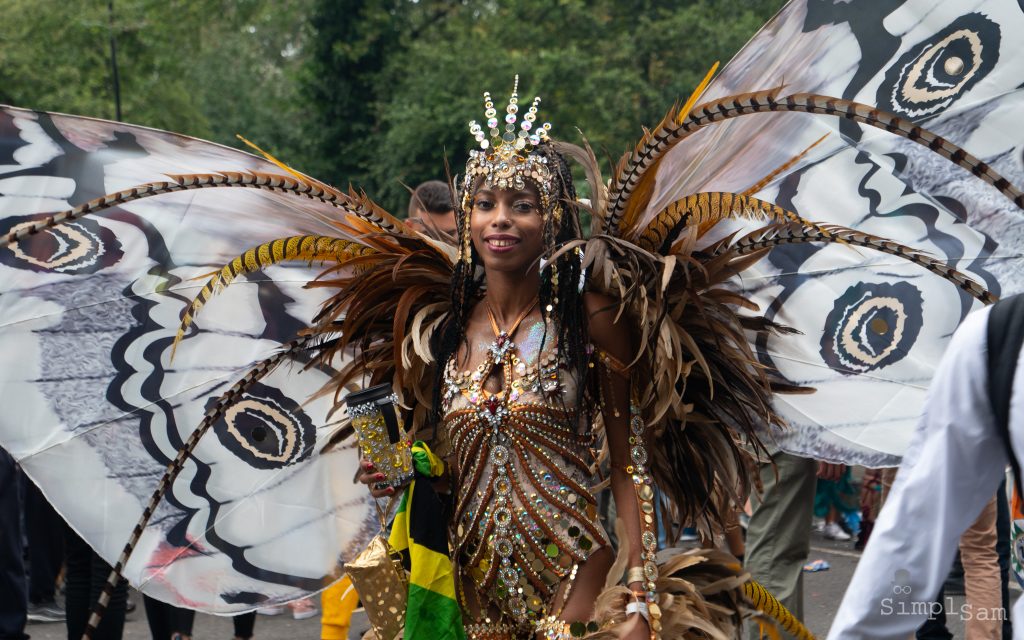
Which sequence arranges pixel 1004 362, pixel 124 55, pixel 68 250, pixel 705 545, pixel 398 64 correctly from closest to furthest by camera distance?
pixel 1004 362 → pixel 705 545 → pixel 68 250 → pixel 124 55 → pixel 398 64

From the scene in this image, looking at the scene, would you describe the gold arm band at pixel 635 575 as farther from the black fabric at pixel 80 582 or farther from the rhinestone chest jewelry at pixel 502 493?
the black fabric at pixel 80 582

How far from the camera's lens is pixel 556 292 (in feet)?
11.7

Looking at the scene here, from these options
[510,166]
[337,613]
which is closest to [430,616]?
[510,166]

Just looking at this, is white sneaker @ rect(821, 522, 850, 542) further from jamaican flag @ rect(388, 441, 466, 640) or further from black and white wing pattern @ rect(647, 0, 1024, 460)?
jamaican flag @ rect(388, 441, 466, 640)

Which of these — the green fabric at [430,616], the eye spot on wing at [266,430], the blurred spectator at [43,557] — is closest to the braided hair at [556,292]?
the green fabric at [430,616]

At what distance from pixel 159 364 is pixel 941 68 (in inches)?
97.8

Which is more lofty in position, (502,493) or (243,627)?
(502,493)

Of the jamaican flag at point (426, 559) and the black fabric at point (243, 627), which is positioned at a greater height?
the jamaican flag at point (426, 559)

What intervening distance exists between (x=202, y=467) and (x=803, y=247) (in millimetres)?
2025

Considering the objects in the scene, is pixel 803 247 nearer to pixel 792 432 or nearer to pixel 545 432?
pixel 792 432

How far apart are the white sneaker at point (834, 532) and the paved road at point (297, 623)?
121 cm

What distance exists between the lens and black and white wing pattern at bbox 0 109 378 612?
402 cm

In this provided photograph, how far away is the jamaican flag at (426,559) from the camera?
3414mm

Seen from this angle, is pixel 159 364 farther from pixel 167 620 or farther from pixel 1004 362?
pixel 1004 362
